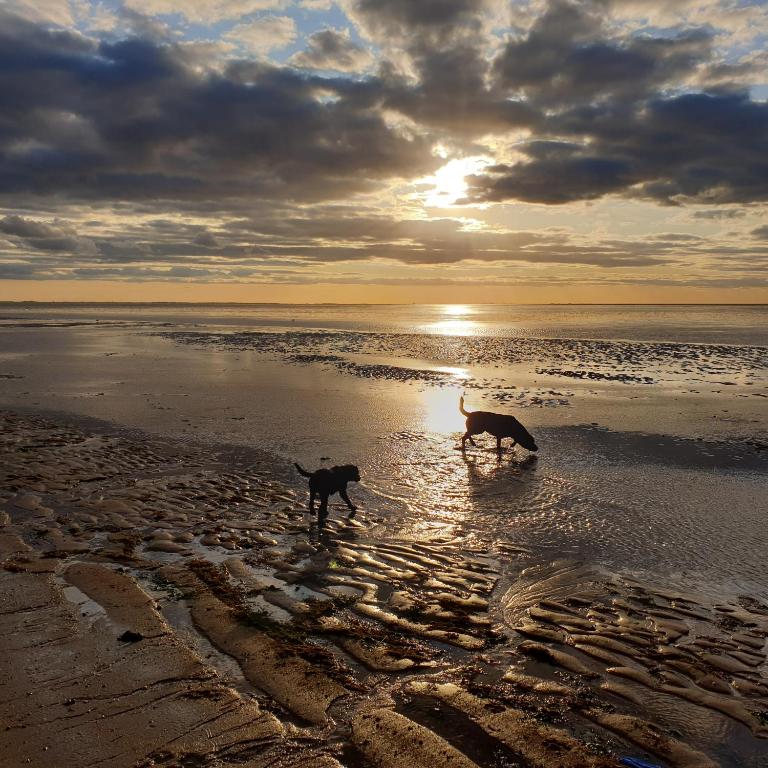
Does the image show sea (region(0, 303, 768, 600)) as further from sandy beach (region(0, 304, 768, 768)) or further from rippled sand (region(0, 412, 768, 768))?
rippled sand (region(0, 412, 768, 768))

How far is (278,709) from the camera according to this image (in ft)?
17.9

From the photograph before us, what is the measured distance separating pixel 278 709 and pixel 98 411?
19150mm

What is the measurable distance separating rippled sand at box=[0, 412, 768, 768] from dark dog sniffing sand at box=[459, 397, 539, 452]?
708 cm

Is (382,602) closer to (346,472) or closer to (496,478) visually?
(346,472)

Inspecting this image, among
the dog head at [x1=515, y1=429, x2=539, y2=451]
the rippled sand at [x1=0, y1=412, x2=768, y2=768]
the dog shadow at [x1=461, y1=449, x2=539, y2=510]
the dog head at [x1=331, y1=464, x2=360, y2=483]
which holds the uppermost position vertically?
the dog head at [x1=331, y1=464, x2=360, y2=483]

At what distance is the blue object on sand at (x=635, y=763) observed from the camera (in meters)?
4.83

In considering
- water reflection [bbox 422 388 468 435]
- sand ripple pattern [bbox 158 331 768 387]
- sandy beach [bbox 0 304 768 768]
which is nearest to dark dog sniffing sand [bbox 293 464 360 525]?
sandy beach [bbox 0 304 768 768]

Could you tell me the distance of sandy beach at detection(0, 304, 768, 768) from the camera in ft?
17.0

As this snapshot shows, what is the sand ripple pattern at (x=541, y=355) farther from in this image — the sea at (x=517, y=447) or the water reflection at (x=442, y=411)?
the water reflection at (x=442, y=411)

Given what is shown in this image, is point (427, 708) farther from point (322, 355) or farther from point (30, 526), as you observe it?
point (322, 355)

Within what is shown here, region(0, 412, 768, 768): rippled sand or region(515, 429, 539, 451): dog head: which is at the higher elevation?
region(515, 429, 539, 451): dog head

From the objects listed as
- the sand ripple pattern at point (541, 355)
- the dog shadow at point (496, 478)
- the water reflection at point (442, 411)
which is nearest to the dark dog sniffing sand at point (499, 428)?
the dog shadow at point (496, 478)

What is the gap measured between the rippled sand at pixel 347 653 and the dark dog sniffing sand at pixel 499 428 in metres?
7.08

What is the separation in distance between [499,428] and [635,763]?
489 inches
